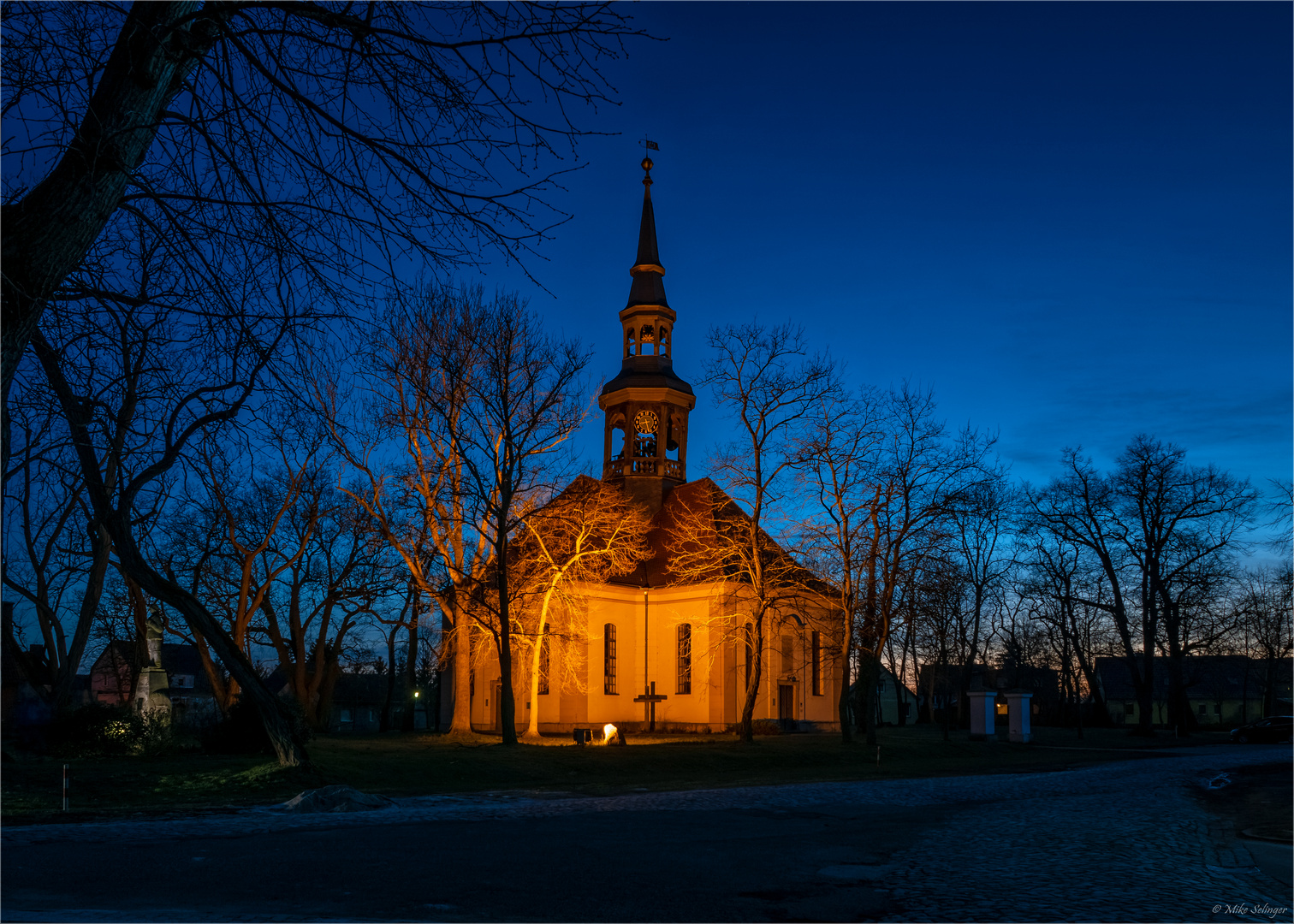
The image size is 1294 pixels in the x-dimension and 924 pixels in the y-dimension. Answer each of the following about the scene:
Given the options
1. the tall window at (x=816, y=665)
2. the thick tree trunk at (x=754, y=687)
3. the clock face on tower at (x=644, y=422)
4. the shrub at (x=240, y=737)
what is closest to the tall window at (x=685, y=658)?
the tall window at (x=816, y=665)

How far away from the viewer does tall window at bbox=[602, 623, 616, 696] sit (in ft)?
136

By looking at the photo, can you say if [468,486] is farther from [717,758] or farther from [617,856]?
[617,856]

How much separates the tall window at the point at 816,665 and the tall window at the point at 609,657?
864cm

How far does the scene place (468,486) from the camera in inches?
1139

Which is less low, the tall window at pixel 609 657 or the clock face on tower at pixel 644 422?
the clock face on tower at pixel 644 422

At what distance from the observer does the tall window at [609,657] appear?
136ft

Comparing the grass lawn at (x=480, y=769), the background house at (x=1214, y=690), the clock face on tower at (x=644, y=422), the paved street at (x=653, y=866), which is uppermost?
the clock face on tower at (x=644, y=422)

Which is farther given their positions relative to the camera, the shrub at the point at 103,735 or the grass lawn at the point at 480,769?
the shrub at the point at 103,735

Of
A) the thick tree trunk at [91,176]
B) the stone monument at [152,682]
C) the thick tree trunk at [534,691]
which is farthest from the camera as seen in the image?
the thick tree trunk at [534,691]

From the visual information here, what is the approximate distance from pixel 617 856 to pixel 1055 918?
415 centimetres

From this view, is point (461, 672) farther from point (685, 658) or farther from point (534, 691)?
point (685, 658)

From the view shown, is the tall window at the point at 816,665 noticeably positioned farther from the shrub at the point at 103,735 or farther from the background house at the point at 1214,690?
the background house at the point at 1214,690

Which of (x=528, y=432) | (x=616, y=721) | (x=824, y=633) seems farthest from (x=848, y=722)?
(x=528, y=432)

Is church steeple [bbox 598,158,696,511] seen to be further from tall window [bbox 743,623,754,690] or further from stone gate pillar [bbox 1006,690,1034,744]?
stone gate pillar [bbox 1006,690,1034,744]
